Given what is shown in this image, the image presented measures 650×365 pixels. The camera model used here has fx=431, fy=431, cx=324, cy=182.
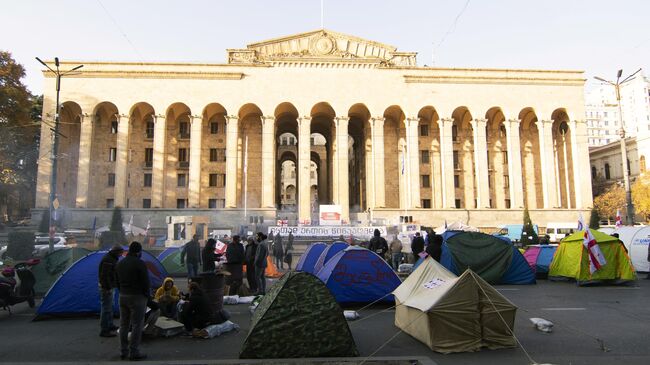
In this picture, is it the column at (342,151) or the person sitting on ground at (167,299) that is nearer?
the person sitting on ground at (167,299)

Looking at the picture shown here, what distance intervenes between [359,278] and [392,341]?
3.45 metres

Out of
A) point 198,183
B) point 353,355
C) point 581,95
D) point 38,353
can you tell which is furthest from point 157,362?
point 581,95

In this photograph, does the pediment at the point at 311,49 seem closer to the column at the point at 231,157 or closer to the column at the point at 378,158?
the column at the point at 378,158

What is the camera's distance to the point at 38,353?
7.18 m

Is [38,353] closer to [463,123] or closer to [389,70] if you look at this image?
[389,70]

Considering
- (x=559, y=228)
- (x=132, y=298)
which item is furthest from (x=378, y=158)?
(x=132, y=298)

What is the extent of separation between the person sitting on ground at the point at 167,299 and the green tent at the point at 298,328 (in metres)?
2.83

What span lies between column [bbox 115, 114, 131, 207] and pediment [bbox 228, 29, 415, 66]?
12498mm

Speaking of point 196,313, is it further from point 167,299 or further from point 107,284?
point 107,284

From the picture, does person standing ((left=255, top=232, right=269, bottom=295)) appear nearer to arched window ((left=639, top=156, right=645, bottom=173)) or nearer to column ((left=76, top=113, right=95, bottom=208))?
column ((left=76, top=113, right=95, bottom=208))

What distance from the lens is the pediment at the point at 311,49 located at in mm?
44594

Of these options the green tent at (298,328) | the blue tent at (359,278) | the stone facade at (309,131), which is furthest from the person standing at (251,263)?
the stone facade at (309,131)

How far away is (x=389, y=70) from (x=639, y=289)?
111 ft

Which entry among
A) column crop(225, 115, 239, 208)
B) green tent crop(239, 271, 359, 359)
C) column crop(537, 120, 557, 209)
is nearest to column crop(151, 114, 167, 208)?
column crop(225, 115, 239, 208)
